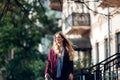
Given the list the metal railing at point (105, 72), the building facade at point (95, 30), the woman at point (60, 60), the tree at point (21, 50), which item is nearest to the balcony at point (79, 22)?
the building facade at point (95, 30)

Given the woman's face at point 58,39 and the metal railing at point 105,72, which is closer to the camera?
the woman's face at point 58,39

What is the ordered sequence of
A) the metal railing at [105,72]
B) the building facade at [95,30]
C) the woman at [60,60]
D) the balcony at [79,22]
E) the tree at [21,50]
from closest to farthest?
the woman at [60,60] → the metal railing at [105,72] → the building facade at [95,30] → the tree at [21,50] → the balcony at [79,22]

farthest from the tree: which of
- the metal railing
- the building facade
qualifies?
the metal railing

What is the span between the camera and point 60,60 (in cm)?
1226

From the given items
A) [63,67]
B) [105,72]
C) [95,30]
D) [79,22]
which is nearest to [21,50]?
[79,22]

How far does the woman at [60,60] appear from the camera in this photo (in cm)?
1225

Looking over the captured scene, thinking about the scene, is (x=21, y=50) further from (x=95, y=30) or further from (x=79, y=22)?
(x=95, y=30)

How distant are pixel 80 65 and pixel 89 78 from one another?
15.6m

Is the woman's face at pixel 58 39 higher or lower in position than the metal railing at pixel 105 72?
higher

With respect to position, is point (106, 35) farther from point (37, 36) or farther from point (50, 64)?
point (50, 64)

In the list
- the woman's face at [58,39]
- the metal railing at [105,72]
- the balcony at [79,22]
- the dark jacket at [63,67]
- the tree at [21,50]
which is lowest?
the tree at [21,50]

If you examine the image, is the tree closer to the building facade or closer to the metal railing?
the building facade

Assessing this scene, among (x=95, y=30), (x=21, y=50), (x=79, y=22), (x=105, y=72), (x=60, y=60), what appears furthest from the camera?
(x=79, y=22)

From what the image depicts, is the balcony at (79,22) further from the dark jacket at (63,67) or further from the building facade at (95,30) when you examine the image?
the dark jacket at (63,67)
